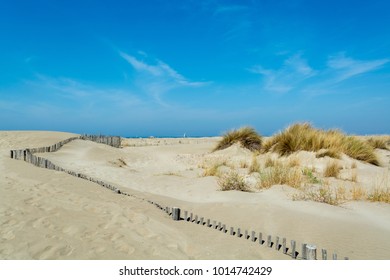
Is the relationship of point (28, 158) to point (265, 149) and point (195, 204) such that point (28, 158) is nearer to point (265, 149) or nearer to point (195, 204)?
point (195, 204)

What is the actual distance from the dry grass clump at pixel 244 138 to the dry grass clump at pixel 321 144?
3.82 metres

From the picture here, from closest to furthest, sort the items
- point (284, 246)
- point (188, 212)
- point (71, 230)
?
1. point (284, 246)
2. point (71, 230)
3. point (188, 212)

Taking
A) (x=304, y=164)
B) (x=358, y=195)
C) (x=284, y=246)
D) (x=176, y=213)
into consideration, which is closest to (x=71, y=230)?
(x=176, y=213)

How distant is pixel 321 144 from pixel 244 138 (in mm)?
5837

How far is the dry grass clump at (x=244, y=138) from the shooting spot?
60.5ft

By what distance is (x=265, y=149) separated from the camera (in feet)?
48.9

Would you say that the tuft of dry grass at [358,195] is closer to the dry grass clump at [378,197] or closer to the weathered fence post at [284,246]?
the dry grass clump at [378,197]

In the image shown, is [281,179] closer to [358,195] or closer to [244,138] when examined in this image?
[358,195]

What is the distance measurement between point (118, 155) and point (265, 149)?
7.64m

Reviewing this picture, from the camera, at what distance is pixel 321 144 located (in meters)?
13.2

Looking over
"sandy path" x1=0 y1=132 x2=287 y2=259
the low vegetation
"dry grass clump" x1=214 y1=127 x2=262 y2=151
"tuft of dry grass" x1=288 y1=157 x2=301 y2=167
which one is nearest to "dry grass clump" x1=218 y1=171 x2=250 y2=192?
the low vegetation

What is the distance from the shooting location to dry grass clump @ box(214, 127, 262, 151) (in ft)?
60.5

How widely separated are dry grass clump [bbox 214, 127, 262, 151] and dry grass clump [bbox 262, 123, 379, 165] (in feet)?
12.5
